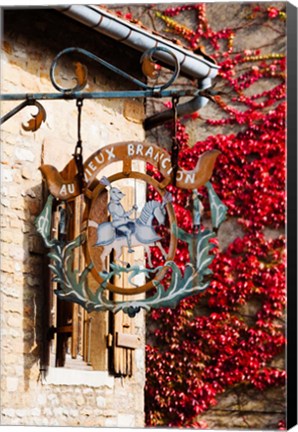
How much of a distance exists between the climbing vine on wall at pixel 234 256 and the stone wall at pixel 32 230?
1.66 m

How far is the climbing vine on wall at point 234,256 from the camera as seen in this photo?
10.6 meters

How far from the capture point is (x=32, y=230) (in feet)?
28.2

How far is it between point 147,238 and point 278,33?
3077mm

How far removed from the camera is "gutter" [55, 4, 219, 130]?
870 centimetres

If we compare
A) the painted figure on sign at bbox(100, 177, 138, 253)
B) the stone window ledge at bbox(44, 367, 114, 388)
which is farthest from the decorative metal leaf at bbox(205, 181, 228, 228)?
the stone window ledge at bbox(44, 367, 114, 388)

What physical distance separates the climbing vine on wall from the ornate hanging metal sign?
88.1 inches

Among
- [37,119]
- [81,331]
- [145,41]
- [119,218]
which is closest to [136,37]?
[145,41]

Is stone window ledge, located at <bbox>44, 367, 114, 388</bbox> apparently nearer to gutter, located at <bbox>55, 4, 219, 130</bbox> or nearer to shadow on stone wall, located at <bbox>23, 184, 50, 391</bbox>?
shadow on stone wall, located at <bbox>23, 184, 50, 391</bbox>

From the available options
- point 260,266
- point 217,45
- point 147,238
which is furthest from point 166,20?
point 147,238

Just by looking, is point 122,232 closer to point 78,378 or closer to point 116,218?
point 116,218

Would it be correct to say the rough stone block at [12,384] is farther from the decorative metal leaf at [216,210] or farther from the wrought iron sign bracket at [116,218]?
the decorative metal leaf at [216,210]

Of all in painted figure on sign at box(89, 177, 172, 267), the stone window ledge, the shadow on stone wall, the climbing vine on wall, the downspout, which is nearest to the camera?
painted figure on sign at box(89, 177, 172, 267)

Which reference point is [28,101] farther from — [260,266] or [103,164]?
[260,266]

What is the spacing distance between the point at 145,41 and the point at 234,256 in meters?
2.52
